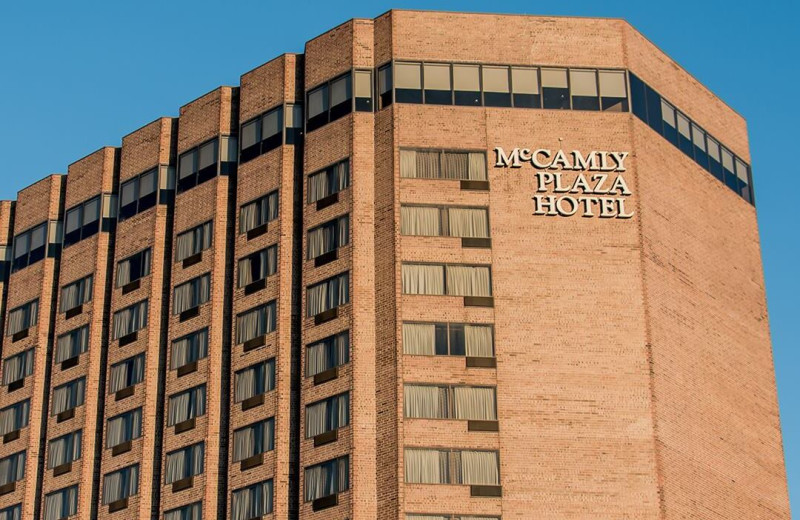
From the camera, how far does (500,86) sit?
114625mm

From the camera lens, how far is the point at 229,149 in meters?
121

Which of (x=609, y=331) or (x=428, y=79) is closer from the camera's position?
(x=609, y=331)

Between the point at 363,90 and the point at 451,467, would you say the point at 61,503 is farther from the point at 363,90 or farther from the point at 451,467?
the point at 363,90

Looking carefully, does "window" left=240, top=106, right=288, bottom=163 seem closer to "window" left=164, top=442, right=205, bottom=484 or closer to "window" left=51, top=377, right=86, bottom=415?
"window" left=51, top=377, right=86, bottom=415

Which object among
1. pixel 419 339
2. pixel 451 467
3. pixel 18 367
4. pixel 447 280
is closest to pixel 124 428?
pixel 18 367

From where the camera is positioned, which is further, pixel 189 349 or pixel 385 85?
pixel 189 349

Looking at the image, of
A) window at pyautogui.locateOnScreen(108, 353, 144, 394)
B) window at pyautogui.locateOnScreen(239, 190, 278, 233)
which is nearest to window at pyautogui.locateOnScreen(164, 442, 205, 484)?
window at pyautogui.locateOnScreen(108, 353, 144, 394)

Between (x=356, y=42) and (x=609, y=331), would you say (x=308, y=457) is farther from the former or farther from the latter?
(x=356, y=42)

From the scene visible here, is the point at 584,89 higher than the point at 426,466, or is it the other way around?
the point at 584,89

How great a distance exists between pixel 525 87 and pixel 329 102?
12.8m

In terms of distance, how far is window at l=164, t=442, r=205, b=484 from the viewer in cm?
11325

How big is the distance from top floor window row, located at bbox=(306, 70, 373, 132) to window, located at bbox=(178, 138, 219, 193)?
27.1 feet

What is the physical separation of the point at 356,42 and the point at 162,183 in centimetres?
1814

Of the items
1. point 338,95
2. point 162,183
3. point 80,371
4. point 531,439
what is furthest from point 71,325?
point 531,439
